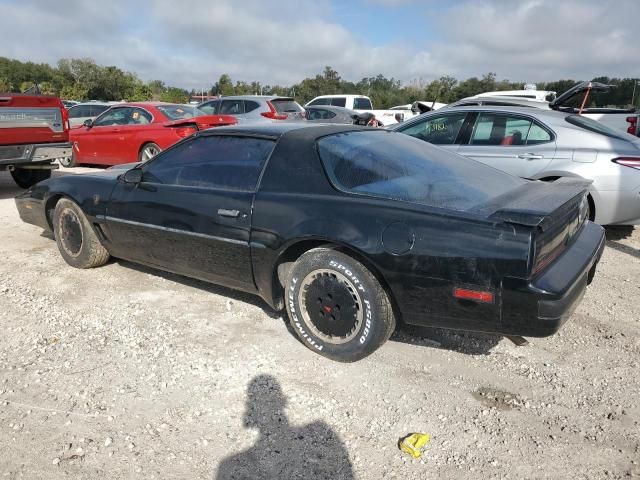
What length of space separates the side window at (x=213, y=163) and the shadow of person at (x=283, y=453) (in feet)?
4.89

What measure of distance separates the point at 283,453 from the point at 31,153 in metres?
6.78

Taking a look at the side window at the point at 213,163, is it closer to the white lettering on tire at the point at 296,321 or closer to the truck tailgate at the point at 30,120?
the white lettering on tire at the point at 296,321

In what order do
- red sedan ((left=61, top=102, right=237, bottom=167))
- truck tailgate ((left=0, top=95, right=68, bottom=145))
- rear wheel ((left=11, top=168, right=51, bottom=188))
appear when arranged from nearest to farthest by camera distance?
truck tailgate ((left=0, top=95, right=68, bottom=145))
rear wheel ((left=11, top=168, right=51, bottom=188))
red sedan ((left=61, top=102, right=237, bottom=167))

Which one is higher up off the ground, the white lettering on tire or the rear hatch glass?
the rear hatch glass

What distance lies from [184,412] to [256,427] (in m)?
0.40

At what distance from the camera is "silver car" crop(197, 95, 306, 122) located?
39.5ft

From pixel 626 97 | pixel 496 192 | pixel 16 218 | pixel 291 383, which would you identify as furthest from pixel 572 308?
pixel 626 97

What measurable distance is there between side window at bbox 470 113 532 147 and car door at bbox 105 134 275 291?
3152 mm

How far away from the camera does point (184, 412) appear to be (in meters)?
2.71

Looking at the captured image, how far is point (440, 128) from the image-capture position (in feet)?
20.3

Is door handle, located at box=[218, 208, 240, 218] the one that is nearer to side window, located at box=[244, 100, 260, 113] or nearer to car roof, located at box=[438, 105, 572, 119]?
car roof, located at box=[438, 105, 572, 119]

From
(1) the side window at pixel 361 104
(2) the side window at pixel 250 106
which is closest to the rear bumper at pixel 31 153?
(2) the side window at pixel 250 106

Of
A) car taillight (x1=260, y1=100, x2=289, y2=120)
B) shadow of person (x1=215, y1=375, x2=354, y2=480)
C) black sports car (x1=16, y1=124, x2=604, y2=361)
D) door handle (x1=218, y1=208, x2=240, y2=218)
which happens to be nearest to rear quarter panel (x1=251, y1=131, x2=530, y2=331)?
black sports car (x1=16, y1=124, x2=604, y2=361)

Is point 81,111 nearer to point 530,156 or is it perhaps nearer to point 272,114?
point 272,114
